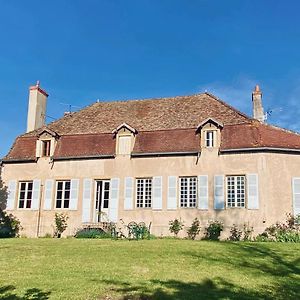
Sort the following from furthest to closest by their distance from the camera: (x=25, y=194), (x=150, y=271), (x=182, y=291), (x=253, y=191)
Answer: (x=25, y=194)
(x=253, y=191)
(x=150, y=271)
(x=182, y=291)

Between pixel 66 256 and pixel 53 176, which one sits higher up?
pixel 53 176

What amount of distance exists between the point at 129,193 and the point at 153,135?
132 inches

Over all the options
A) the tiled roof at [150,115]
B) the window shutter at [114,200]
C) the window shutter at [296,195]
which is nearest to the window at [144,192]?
the window shutter at [114,200]

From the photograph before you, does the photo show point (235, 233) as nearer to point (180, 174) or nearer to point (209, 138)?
point (180, 174)

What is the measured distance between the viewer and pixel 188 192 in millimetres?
21750

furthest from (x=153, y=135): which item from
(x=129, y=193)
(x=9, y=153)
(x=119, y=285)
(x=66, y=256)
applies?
(x=119, y=285)

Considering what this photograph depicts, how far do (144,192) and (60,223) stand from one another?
190 inches

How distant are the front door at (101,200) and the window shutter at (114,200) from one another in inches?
16.6

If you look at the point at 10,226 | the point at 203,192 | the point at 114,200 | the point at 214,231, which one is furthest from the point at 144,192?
the point at 10,226

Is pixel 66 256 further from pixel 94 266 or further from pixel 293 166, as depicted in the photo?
pixel 293 166

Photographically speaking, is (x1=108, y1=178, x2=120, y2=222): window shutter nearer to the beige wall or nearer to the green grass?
the beige wall

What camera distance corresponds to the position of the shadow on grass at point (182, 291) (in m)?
8.30

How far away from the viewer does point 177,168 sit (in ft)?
72.2

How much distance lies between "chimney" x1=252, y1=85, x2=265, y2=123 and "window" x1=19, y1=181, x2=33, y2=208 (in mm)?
13307
